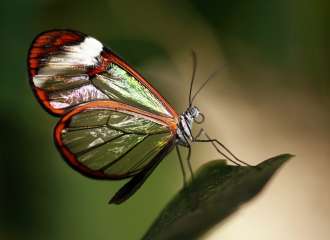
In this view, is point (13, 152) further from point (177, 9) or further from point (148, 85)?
point (177, 9)

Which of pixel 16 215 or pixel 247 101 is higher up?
pixel 247 101

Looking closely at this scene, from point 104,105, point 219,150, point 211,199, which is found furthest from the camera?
point 219,150

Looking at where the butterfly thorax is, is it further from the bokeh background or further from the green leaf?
the green leaf

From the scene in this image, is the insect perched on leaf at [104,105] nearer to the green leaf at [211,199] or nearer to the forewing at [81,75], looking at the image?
the forewing at [81,75]

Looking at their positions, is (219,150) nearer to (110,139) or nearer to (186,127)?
(186,127)

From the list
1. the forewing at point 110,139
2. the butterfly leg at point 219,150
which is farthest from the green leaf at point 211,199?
the butterfly leg at point 219,150

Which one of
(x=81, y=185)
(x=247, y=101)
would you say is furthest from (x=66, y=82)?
(x=247, y=101)

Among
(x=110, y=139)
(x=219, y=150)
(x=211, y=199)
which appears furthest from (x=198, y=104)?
(x=211, y=199)
